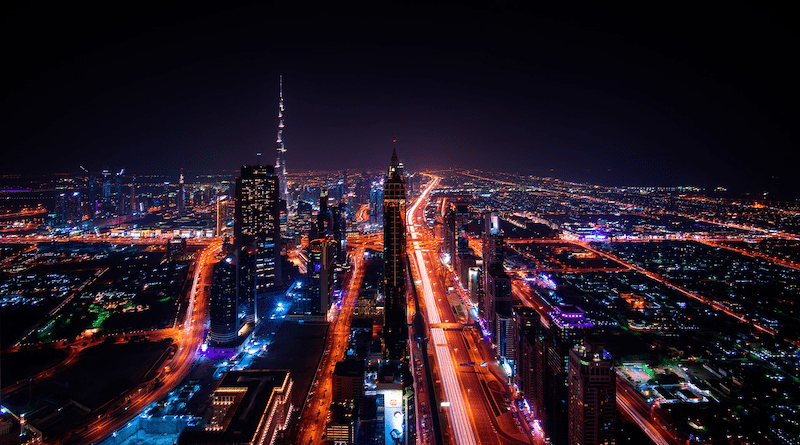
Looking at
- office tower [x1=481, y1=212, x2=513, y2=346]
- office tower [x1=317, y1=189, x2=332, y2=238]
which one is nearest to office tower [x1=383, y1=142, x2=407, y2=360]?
office tower [x1=481, y1=212, x2=513, y2=346]

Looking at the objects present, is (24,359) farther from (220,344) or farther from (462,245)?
(462,245)

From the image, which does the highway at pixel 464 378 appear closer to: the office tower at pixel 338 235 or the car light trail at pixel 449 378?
the car light trail at pixel 449 378

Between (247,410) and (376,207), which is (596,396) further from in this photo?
(376,207)

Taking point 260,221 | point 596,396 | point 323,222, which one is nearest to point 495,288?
point 596,396

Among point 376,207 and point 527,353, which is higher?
point 376,207

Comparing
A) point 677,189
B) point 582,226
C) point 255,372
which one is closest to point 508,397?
point 255,372
